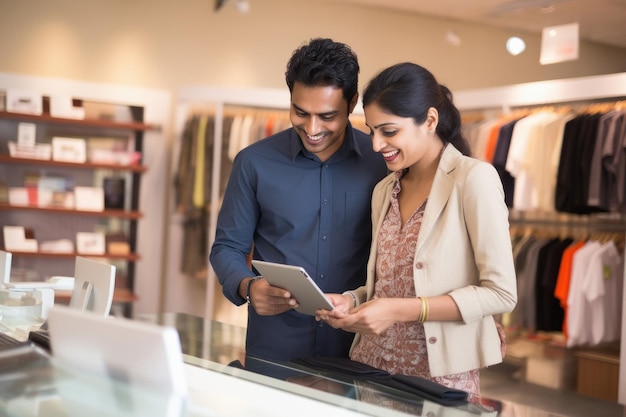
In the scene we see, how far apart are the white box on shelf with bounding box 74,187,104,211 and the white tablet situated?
504cm

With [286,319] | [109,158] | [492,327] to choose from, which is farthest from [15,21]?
[492,327]

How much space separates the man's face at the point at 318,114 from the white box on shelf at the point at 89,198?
15.9 feet

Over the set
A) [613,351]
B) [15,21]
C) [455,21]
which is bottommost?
[613,351]

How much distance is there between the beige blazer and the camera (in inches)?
80.7

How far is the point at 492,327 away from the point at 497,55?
6814 millimetres

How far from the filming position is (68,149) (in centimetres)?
693

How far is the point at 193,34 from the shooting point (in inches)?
305

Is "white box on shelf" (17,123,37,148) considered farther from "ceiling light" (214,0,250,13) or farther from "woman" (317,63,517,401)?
"woman" (317,63,517,401)

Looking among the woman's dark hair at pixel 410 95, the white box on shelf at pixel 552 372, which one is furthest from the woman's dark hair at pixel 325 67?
the white box on shelf at pixel 552 372

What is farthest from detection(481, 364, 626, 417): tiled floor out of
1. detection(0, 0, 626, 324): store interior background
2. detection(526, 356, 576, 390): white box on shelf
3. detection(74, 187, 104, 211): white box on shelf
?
detection(74, 187, 104, 211): white box on shelf

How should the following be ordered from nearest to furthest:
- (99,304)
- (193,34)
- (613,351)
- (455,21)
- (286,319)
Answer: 1. (99,304)
2. (286,319)
3. (613,351)
4. (193,34)
5. (455,21)

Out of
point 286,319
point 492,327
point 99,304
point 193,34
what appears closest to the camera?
point 492,327

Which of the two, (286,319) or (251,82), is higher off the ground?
(251,82)

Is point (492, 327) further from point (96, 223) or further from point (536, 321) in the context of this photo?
point (96, 223)
